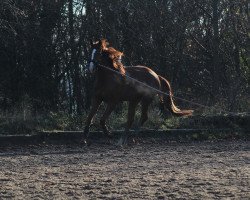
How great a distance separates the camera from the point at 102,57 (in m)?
12.7

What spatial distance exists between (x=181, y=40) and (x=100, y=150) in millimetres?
7240

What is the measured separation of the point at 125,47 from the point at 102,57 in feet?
17.1

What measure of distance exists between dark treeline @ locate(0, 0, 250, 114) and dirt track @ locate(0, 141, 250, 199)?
527 centimetres

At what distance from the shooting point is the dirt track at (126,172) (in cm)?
702

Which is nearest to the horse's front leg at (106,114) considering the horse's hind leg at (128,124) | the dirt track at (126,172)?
the horse's hind leg at (128,124)

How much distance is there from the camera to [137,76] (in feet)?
44.4

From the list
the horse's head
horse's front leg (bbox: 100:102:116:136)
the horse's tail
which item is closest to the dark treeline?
the horse's tail

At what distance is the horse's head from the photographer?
12438 mm

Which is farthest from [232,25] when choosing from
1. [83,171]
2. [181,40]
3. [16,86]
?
[83,171]

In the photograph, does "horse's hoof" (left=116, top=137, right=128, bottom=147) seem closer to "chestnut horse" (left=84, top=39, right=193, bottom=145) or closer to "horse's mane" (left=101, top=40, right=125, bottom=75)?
"chestnut horse" (left=84, top=39, right=193, bottom=145)

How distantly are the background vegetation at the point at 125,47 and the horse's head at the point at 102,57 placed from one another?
390cm

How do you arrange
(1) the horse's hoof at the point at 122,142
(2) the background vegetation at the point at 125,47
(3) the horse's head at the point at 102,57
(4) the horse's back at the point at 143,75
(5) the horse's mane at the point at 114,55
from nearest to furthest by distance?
1. (3) the horse's head at the point at 102,57
2. (1) the horse's hoof at the point at 122,142
3. (5) the horse's mane at the point at 114,55
4. (4) the horse's back at the point at 143,75
5. (2) the background vegetation at the point at 125,47

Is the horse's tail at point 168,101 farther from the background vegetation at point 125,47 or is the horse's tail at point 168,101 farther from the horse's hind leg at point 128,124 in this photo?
the background vegetation at point 125,47

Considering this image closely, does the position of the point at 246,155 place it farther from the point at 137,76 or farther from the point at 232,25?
the point at 232,25
